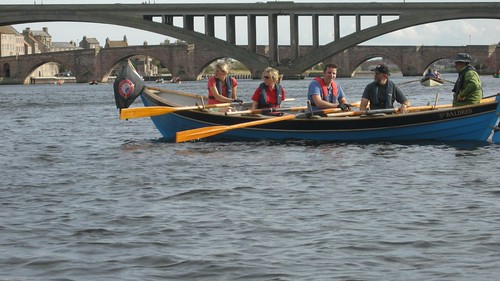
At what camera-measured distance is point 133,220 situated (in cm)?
1081

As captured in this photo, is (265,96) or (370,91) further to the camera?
(265,96)

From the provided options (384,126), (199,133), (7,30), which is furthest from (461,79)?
(7,30)

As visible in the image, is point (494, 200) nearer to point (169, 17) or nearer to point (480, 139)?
point (480, 139)

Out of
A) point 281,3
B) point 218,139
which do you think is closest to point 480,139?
point 218,139

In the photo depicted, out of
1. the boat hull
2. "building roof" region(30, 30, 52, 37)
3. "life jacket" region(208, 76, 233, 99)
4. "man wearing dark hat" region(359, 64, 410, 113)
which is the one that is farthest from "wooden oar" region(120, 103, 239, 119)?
"building roof" region(30, 30, 52, 37)

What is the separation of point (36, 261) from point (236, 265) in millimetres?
1819

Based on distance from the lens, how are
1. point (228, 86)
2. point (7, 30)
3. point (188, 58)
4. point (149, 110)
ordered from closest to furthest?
1. point (149, 110)
2. point (228, 86)
3. point (188, 58)
4. point (7, 30)

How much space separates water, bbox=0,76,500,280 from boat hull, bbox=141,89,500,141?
28cm

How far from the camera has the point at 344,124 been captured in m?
18.5

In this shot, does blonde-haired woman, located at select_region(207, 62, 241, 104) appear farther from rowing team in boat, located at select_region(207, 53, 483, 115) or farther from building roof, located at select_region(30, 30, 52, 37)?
building roof, located at select_region(30, 30, 52, 37)

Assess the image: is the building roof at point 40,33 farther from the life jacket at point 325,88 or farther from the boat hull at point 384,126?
the life jacket at point 325,88

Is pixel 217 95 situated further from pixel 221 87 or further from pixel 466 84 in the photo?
pixel 466 84

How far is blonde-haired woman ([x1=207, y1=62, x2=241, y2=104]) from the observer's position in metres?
20.5

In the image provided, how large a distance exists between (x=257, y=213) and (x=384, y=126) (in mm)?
7670
